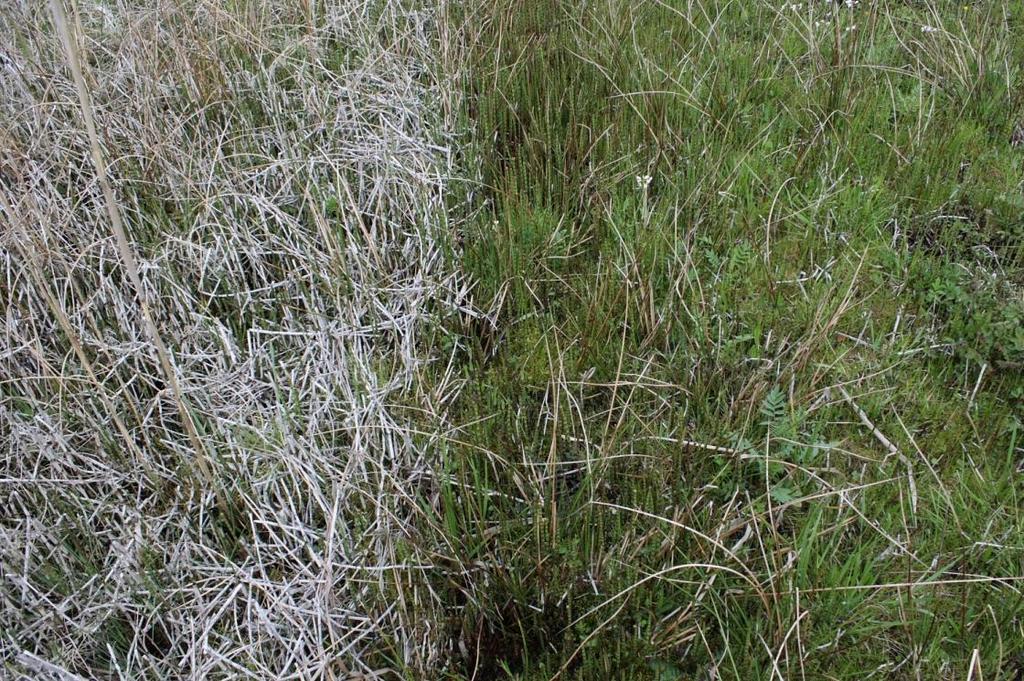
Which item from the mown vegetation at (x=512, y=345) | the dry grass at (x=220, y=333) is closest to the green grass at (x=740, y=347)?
the mown vegetation at (x=512, y=345)

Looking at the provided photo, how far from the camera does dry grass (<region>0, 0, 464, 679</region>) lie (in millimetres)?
1651

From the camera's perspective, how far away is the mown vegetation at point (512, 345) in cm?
159

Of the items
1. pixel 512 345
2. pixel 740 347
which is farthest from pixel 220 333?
pixel 740 347

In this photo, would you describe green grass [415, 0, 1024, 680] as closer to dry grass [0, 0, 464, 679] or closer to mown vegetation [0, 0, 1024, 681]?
mown vegetation [0, 0, 1024, 681]

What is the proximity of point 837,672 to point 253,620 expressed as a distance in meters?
1.15

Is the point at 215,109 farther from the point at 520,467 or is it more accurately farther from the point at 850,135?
the point at 850,135

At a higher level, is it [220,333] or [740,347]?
[220,333]

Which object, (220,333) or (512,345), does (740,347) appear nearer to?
(512,345)

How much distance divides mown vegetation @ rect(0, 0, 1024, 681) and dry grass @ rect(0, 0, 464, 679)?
0.05 feet

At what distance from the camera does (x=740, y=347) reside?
6.88 ft

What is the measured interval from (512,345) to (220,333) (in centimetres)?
79

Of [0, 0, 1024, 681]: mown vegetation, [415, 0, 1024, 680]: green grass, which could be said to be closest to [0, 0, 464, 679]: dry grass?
[0, 0, 1024, 681]: mown vegetation

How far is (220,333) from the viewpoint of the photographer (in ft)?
7.11

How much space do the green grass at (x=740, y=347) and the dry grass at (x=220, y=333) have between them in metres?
0.21
